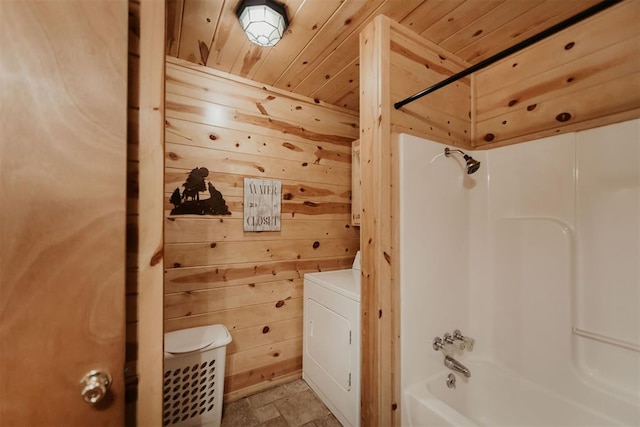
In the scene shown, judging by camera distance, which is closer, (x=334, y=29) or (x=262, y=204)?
(x=334, y=29)

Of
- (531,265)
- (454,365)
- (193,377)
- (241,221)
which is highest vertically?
(241,221)

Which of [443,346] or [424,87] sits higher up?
[424,87]

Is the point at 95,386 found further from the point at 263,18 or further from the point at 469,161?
the point at 469,161

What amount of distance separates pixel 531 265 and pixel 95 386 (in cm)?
204

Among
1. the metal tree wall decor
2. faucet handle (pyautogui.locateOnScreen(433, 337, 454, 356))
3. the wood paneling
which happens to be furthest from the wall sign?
faucet handle (pyautogui.locateOnScreen(433, 337, 454, 356))

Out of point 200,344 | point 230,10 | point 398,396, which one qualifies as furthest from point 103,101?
point 398,396

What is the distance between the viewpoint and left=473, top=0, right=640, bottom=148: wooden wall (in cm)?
127

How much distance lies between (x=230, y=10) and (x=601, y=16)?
195cm

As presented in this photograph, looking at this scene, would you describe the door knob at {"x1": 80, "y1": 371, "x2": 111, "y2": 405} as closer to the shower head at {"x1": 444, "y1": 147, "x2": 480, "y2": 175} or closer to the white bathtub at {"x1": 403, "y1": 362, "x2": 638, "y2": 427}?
the white bathtub at {"x1": 403, "y1": 362, "x2": 638, "y2": 427}

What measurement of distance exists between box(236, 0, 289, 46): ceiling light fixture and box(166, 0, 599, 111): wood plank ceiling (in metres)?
0.05

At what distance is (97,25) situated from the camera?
0.67m

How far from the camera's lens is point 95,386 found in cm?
65

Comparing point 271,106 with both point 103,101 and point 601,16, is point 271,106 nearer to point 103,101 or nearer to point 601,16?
point 103,101

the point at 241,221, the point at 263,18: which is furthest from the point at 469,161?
the point at 241,221
